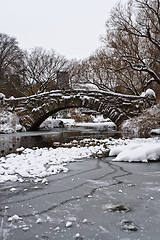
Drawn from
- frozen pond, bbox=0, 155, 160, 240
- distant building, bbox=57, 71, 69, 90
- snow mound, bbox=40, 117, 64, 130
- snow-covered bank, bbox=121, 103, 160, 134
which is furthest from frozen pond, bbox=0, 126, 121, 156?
distant building, bbox=57, 71, 69, 90

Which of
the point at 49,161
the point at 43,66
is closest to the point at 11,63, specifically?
the point at 43,66

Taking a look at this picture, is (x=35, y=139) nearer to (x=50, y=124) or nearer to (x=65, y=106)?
(x=65, y=106)

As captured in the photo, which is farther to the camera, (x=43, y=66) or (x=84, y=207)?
(x=43, y=66)

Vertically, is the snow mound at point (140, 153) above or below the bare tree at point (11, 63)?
below

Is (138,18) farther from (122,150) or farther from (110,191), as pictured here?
(110,191)

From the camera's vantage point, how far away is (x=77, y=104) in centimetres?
1719

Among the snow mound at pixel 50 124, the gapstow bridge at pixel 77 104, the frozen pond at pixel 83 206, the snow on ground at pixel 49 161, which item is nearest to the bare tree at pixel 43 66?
the snow mound at pixel 50 124

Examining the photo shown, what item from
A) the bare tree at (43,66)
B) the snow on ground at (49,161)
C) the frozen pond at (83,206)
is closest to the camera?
the frozen pond at (83,206)

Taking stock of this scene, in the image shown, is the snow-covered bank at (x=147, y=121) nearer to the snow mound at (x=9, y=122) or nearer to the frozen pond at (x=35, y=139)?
the frozen pond at (x=35, y=139)

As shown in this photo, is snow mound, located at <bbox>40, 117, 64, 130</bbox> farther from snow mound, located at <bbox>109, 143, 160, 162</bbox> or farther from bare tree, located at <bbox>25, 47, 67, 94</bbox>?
snow mound, located at <bbox>109, 143, 160, 162</bbox>

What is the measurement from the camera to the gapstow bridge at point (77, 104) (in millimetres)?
15680

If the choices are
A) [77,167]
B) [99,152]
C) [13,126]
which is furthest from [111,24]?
[77,167]

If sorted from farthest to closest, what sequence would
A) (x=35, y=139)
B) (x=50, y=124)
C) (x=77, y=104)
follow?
(x=50, y=124) < (x=77, y=104) < (x=35, y=139)

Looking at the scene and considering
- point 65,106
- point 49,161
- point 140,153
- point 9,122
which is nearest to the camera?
point 49,161
